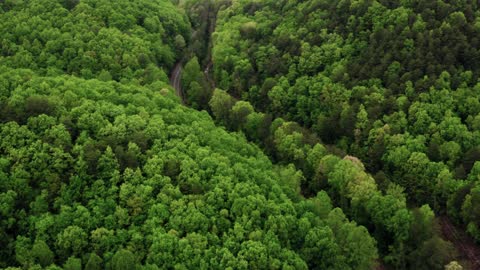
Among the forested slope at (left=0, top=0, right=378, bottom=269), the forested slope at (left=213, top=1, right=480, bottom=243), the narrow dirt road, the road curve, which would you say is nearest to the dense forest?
the forested slope at (left=0, top=0, right=378, bottom=269)

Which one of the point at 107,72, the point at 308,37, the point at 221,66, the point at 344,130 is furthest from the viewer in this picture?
the point at 221,66

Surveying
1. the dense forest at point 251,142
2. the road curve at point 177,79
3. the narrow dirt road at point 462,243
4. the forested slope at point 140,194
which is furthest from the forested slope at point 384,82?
the forested slope at point 140,194

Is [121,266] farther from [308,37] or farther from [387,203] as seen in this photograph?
[308,37]

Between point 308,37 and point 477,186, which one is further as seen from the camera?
point 308,37

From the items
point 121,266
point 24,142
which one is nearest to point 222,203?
point 121,266

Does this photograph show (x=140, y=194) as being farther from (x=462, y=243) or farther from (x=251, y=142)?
(x=462, y=243)

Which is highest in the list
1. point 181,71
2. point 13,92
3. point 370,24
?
point 370,24

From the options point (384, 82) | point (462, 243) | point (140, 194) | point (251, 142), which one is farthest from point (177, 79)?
point (462, 243)
